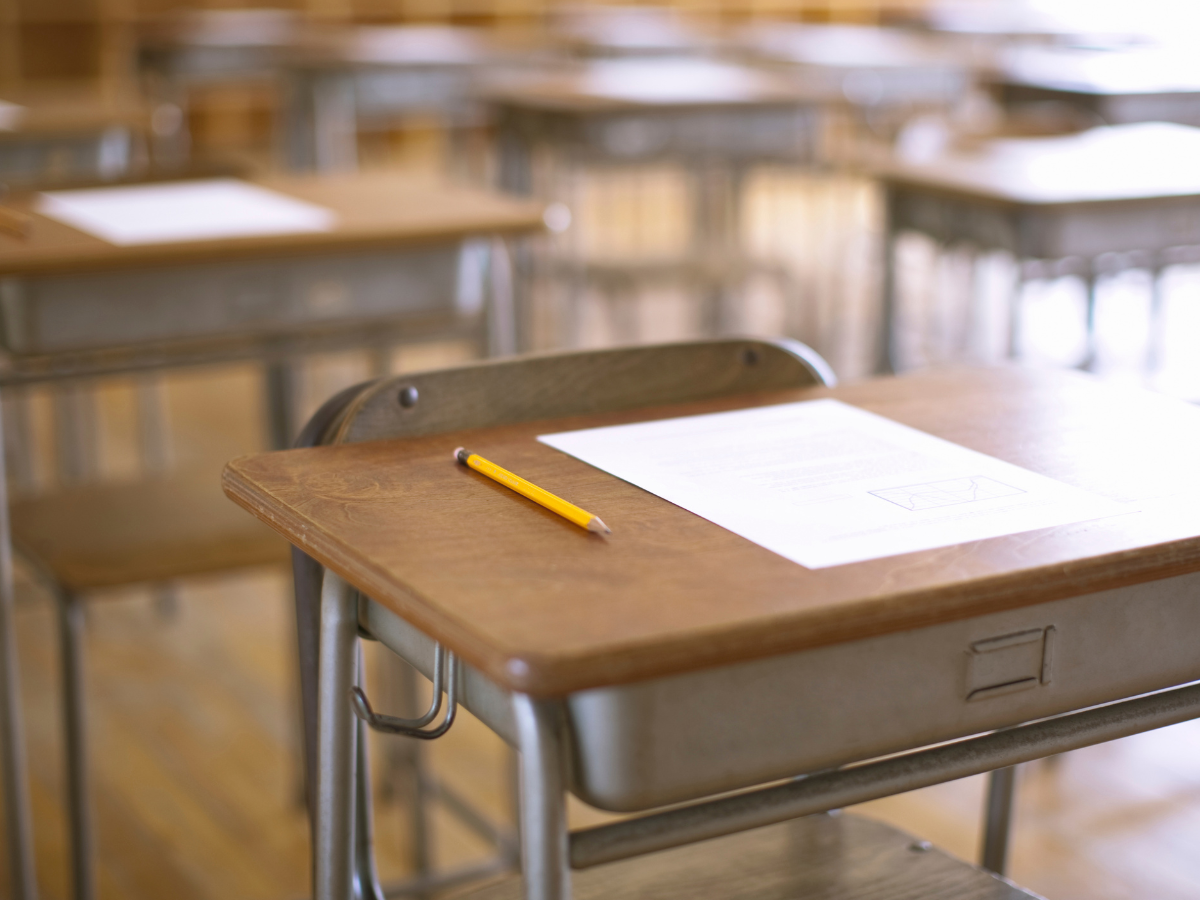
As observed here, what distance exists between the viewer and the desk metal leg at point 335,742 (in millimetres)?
912

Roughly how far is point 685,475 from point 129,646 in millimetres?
2015

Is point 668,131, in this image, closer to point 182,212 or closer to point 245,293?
point 182,212

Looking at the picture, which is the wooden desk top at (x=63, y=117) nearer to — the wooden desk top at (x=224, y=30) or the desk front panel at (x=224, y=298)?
the desk front panel at (x=224, y=298)

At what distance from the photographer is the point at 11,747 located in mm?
1723

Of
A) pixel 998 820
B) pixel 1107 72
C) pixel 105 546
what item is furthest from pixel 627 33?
pixel 998 820

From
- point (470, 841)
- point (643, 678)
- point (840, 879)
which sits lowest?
point (470, 841)

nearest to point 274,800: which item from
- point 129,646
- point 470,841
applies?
point 470,841

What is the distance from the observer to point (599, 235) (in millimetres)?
6891

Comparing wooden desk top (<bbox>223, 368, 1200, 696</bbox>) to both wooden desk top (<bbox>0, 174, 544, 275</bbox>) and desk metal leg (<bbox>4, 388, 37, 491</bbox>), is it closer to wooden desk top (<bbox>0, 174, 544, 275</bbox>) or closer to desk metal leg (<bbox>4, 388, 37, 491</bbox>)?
wooden desk top (<bbox>0, 174, 544, 275</bbox>)

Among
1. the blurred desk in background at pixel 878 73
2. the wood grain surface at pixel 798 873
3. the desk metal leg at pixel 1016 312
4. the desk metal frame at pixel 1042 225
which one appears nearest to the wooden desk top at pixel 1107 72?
the blurred desk in background at pixel 878 73

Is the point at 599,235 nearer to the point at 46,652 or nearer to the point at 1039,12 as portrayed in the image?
the point at 1039,12

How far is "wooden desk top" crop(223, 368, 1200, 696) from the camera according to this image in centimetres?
71

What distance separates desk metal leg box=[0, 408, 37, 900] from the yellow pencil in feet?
2.94

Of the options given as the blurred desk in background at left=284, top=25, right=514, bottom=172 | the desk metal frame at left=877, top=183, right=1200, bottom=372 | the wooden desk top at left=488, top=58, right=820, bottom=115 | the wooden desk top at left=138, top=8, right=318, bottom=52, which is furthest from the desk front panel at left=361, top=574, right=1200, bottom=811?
the wooden desk top at left=138, top=8, right=318, bottom=52
